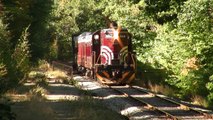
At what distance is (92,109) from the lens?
1562 cm

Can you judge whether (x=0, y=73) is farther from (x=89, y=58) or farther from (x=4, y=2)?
(x=89, y=58)

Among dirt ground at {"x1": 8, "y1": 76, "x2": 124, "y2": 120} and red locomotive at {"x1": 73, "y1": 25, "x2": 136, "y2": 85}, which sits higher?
red locomotive at {"x1": 73, "y1": 25, "x2": 136, "y2": 85}

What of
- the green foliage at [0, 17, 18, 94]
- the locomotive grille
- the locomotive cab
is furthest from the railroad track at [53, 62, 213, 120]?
the green foliage at [0, 17, 18, 94]

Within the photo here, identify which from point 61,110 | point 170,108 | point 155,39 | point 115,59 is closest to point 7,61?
point 61,110

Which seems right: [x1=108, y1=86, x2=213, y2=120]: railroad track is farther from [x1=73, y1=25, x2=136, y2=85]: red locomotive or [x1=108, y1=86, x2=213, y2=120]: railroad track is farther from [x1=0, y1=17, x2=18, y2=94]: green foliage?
[x1=0, y1=17, x2=18, y2=94]: green foliage

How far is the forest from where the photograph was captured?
18719 millimetres

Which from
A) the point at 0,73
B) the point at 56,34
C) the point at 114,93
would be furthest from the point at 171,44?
the point at 56,34

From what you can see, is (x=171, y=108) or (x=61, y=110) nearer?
(x=61, y=110)

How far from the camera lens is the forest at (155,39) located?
737 inches

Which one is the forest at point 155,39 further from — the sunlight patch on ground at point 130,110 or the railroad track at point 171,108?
the sunlight patch on ground at point 130,110

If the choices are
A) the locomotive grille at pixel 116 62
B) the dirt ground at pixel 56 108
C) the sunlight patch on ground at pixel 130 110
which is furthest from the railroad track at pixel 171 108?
the locomotive grille at pixel 116 62

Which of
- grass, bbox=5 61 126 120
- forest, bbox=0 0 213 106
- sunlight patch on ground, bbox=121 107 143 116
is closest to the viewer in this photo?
grass, bbox=5 61 126 120

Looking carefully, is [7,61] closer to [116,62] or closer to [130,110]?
[130,110]

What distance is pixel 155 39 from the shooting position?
2680 centimetres
